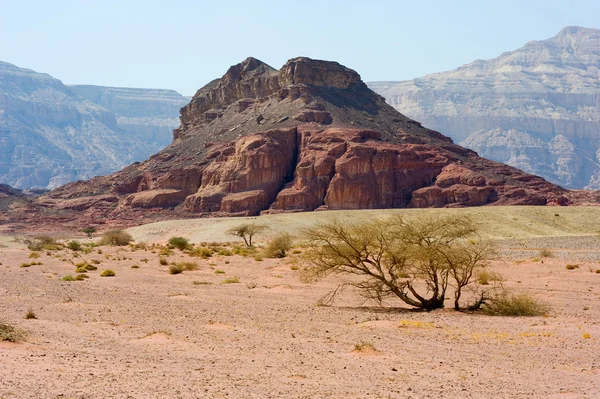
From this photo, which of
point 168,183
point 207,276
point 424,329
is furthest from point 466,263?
point 168,183

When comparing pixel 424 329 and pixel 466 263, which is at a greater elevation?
pixel 466 263

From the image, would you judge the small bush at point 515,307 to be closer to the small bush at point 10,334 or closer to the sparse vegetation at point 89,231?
the small bush at point 10,334

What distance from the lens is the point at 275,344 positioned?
17141 millimetres

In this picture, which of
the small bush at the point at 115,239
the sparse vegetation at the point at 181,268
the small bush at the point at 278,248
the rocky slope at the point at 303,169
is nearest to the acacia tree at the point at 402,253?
the sparse vegetation at the point at 181,268

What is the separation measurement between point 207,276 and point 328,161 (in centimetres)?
6624

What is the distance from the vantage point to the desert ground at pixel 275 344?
12.7m

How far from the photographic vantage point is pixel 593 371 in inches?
571

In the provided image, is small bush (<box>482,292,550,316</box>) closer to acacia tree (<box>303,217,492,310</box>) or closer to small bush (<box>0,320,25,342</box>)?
acacia tree (<box>303,217,492,310</box>)

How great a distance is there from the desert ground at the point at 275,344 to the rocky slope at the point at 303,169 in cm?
6647

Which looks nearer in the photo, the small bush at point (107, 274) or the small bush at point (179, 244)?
the small bush at point (107, 274)

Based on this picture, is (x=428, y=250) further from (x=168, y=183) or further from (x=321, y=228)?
(x=168, y=183)

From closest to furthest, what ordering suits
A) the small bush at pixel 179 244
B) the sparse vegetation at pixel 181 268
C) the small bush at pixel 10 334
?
1. the small bush at pixel 10 334
2. the sparse vegetation at pixel 181 268
3. the small bush at pixel 179 244

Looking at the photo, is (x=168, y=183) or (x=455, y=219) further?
(x=168, y=183)

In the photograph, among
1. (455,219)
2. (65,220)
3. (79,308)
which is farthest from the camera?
(65,220)
